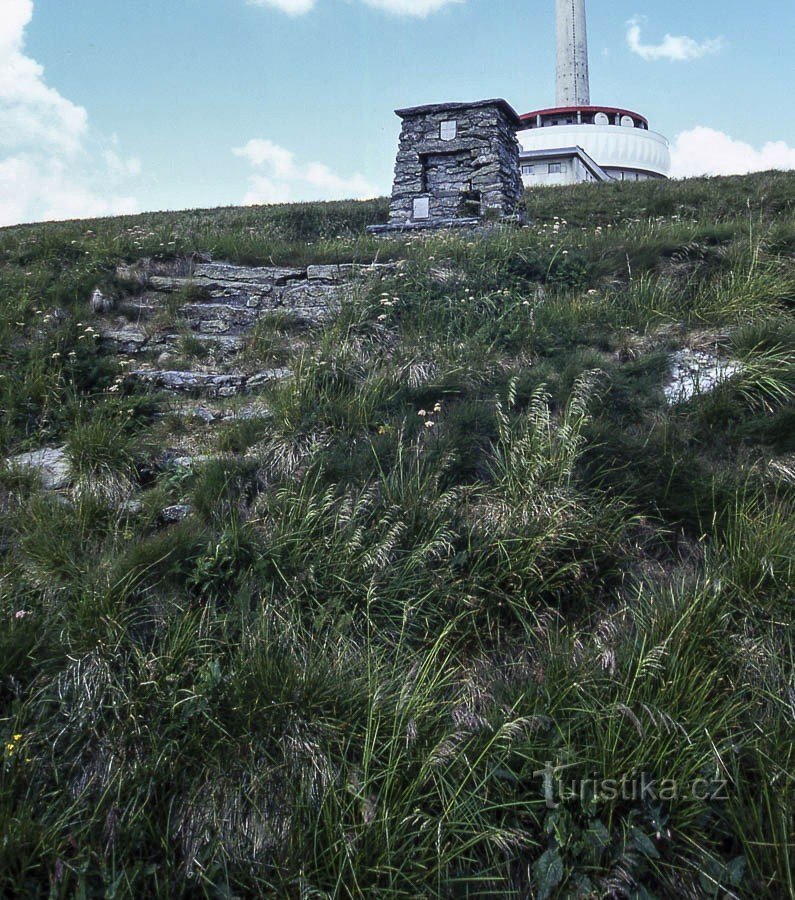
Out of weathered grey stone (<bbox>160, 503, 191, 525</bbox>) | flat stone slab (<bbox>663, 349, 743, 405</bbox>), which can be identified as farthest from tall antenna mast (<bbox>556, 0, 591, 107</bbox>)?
weathered grey stone (<bbox>160, 503, 191, 525</bbox>)

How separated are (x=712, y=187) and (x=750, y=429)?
14.2 meters

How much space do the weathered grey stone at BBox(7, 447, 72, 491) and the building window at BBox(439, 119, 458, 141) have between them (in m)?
11.4

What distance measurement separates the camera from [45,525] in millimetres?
4082

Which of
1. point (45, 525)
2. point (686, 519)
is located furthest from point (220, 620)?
point (686, 519)

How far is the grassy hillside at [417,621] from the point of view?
252 centimetres

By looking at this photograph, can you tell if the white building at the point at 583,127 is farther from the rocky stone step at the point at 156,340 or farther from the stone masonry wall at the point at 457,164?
the rocky stone step at the point at 156,340

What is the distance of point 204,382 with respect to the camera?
6453mm

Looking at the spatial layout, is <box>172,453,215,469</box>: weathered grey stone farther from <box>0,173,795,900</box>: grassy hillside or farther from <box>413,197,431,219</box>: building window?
<box>413,197,431,219</box>: building window

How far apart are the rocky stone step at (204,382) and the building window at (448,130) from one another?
9524 mm

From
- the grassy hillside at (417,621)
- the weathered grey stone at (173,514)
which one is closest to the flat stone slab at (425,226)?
the grassy hillside at (417,621)

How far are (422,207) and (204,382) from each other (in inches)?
360

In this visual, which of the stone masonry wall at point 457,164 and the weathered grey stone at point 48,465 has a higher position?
the stone masonry wall at point 457,164

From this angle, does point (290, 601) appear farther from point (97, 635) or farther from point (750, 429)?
point (750, 429)

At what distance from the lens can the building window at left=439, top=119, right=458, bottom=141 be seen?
13836 mm
